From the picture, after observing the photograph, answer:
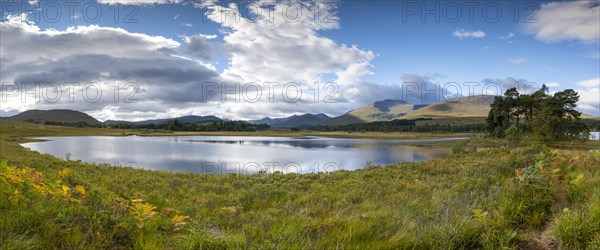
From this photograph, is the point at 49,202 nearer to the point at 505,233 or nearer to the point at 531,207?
the point at 505,233

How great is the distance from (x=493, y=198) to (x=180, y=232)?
753cm

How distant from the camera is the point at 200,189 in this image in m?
15.9

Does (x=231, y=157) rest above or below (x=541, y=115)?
below

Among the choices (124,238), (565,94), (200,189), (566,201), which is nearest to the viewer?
(124,238)

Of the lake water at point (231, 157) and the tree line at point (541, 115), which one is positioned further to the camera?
the tree line at point (541, 115)

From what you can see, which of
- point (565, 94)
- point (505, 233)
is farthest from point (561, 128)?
point (505, 233)

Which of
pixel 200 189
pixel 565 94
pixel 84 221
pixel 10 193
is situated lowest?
pixel 200 189

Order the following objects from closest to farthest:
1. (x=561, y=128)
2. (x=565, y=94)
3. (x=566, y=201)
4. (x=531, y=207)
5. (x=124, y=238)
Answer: (x=124, y=238)
(x=531, y=207)
(x=566, y=201)
(x=561, y=128)
(x=565, y=94)

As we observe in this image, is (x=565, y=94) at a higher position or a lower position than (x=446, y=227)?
higher

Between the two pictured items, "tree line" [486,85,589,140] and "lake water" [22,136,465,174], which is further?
"tree line" [486,85,589,140]

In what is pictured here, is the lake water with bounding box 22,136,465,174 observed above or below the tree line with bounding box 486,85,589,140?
below

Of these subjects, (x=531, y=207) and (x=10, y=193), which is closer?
(x=10, y=193)

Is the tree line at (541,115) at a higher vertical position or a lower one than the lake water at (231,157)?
higher

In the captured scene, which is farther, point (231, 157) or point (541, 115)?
point (231, 157)
